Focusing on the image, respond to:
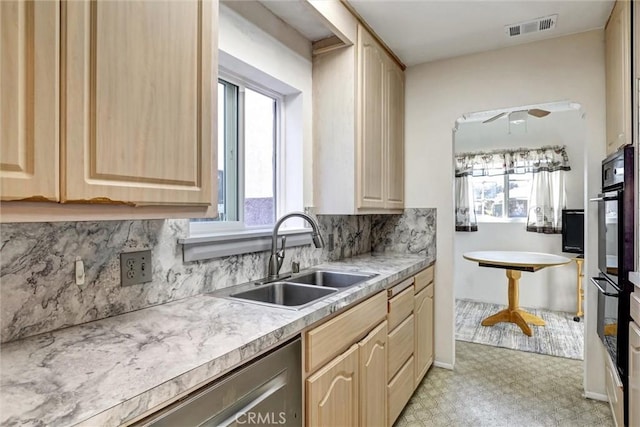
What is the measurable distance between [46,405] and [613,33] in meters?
2.98

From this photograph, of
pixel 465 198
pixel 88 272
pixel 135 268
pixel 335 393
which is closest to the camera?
pixel 88 272

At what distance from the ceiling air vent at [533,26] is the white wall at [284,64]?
1.33m

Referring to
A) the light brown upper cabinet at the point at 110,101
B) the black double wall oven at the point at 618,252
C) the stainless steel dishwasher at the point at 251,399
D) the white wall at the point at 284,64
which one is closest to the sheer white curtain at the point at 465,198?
the black double wall oven at the point at 618,252

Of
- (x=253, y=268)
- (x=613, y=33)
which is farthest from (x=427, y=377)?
(x=613, y=33)

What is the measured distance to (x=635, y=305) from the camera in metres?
1.57

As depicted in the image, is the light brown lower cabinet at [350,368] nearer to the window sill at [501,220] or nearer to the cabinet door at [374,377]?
the cabinet door at [374,377]

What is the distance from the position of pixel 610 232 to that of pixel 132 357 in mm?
2311

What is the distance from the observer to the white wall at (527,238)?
4.27m

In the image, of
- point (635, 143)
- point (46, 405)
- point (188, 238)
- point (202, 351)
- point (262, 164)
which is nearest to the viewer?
point (46, 405)

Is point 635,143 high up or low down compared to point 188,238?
up

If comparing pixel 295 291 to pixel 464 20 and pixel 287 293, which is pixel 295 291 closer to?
pixel 287 293

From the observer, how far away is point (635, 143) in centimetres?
176

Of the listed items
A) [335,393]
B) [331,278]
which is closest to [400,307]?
[331,278]

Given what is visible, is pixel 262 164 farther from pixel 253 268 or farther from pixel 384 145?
pixel 384 145
